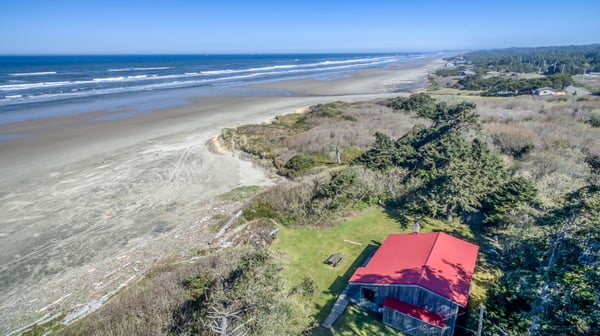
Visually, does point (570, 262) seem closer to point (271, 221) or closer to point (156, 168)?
point (271, 221)

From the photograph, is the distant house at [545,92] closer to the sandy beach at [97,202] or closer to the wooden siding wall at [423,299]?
the sandy beach at [97,202]

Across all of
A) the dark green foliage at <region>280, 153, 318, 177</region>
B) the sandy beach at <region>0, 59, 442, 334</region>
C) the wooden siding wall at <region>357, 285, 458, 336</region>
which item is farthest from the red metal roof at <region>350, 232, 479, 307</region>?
the dark green foliage at <region>280, 153, 318, 177</region>

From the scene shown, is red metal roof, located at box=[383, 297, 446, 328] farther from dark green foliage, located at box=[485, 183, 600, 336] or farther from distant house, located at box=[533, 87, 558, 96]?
distant house, located at box=[533, 87, 558, 96]

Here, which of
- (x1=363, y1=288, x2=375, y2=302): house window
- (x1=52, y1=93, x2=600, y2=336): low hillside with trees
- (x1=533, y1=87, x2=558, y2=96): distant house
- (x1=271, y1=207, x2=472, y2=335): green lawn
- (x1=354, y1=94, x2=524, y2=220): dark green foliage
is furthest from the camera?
(x1=533, y1=87, x2=558, y2=96): distant house

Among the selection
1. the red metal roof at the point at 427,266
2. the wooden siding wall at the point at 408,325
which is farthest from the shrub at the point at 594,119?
the wooden siding wall at the point at 408,325

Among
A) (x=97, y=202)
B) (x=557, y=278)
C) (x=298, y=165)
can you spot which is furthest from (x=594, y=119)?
(x=97, y=202)
